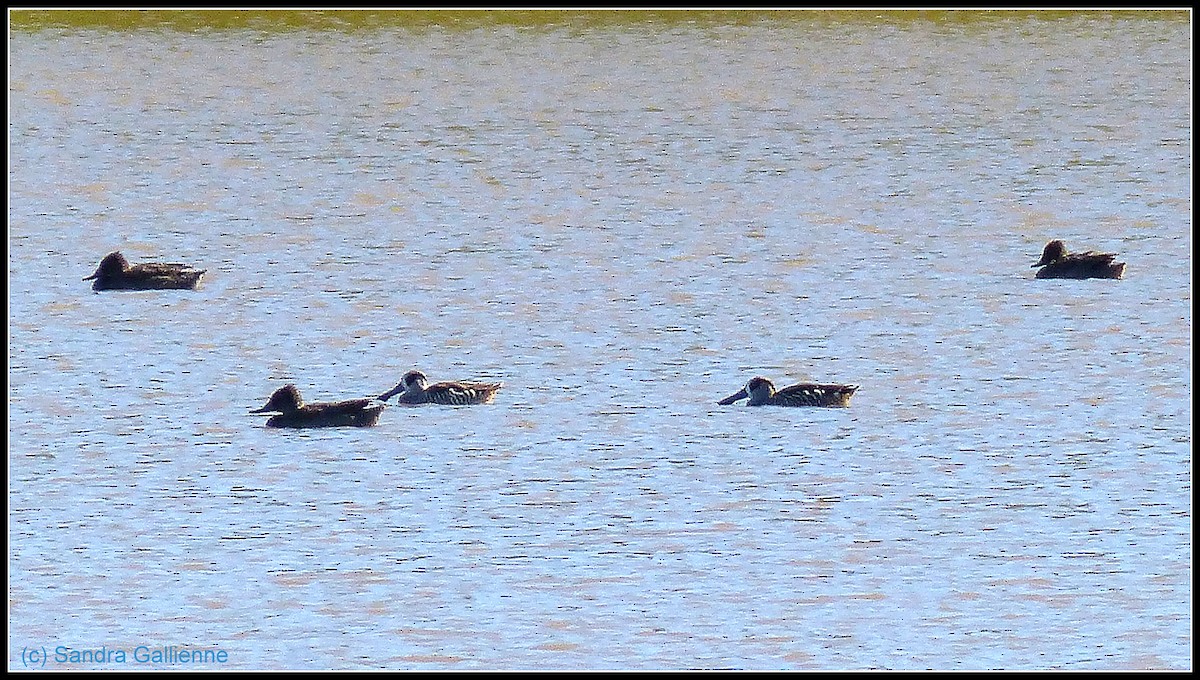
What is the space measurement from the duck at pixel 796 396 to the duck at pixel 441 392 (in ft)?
4.28

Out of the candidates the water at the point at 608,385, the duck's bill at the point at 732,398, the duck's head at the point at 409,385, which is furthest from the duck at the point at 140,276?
the duck's bill at the point at 732,398

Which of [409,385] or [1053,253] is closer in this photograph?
[409,385]

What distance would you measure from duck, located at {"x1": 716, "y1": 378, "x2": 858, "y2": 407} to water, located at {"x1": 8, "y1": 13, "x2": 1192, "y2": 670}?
137mm

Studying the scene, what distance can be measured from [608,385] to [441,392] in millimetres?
949

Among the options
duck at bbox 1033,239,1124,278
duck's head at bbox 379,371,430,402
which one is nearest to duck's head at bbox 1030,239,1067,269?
duck at bbox 1033,239,1124,278

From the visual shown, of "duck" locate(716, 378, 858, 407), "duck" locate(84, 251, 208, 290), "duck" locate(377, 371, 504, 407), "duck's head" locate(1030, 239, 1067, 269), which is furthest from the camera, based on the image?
"duck's head" locate(1030, 239, 1067, 269)

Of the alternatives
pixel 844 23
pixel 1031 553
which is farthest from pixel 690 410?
pixel 844 23

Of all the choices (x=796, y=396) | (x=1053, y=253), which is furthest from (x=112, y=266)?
(x=1053, y=253)

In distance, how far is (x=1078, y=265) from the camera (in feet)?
59.3

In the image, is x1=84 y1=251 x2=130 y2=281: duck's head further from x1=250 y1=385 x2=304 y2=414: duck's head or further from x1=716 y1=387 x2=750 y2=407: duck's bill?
x1=716 y1=387 x2=750 y2=407: duck's bill

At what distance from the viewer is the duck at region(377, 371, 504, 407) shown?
558 inches

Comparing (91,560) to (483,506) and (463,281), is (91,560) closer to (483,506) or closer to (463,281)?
(483,506)

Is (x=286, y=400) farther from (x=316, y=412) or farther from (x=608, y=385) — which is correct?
(x=608, y=385)

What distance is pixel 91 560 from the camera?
10.8 meters
